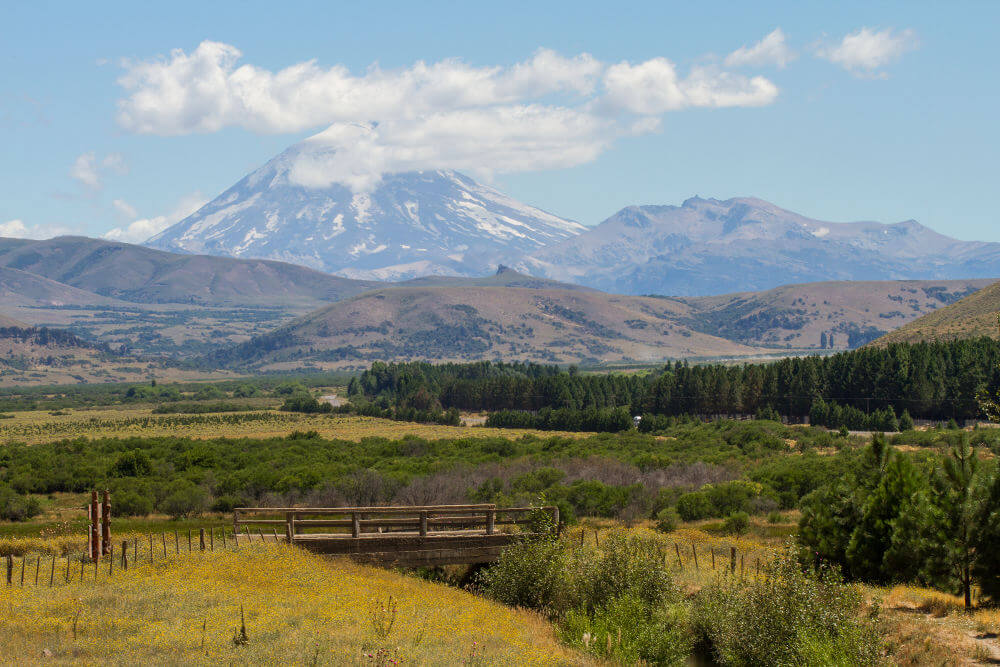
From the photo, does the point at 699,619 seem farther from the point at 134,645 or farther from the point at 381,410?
A: the point at 381,410

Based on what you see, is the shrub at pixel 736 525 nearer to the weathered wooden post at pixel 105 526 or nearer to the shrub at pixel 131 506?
the weathered wooden post at pixel 105 526

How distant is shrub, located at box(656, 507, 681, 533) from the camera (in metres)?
60.7

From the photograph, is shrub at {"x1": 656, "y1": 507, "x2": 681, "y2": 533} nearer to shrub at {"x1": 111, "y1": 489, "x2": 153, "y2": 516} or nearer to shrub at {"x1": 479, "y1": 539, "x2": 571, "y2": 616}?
shrub at {"x1": 479, "y1": 539, "x2": 571, "y2": 616}

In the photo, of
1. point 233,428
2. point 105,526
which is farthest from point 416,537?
point 233,428

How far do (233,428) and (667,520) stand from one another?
11605 cm

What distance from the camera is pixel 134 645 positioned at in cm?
2148

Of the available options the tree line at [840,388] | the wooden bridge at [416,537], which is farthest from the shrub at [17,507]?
the tree line at [840,388]

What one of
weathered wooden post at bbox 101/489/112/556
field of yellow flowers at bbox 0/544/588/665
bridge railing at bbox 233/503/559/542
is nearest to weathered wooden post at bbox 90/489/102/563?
weathered wooden post at bbox 101/489/112/556

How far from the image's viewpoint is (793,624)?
24.8 metres

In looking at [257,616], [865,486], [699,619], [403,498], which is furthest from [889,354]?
[257,616]

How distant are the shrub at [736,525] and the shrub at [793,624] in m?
32.6

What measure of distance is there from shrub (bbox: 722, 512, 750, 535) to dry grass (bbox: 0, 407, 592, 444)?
261 feet

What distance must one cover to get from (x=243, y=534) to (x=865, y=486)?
22999 millimetres

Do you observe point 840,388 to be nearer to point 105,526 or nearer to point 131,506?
point 131,506
